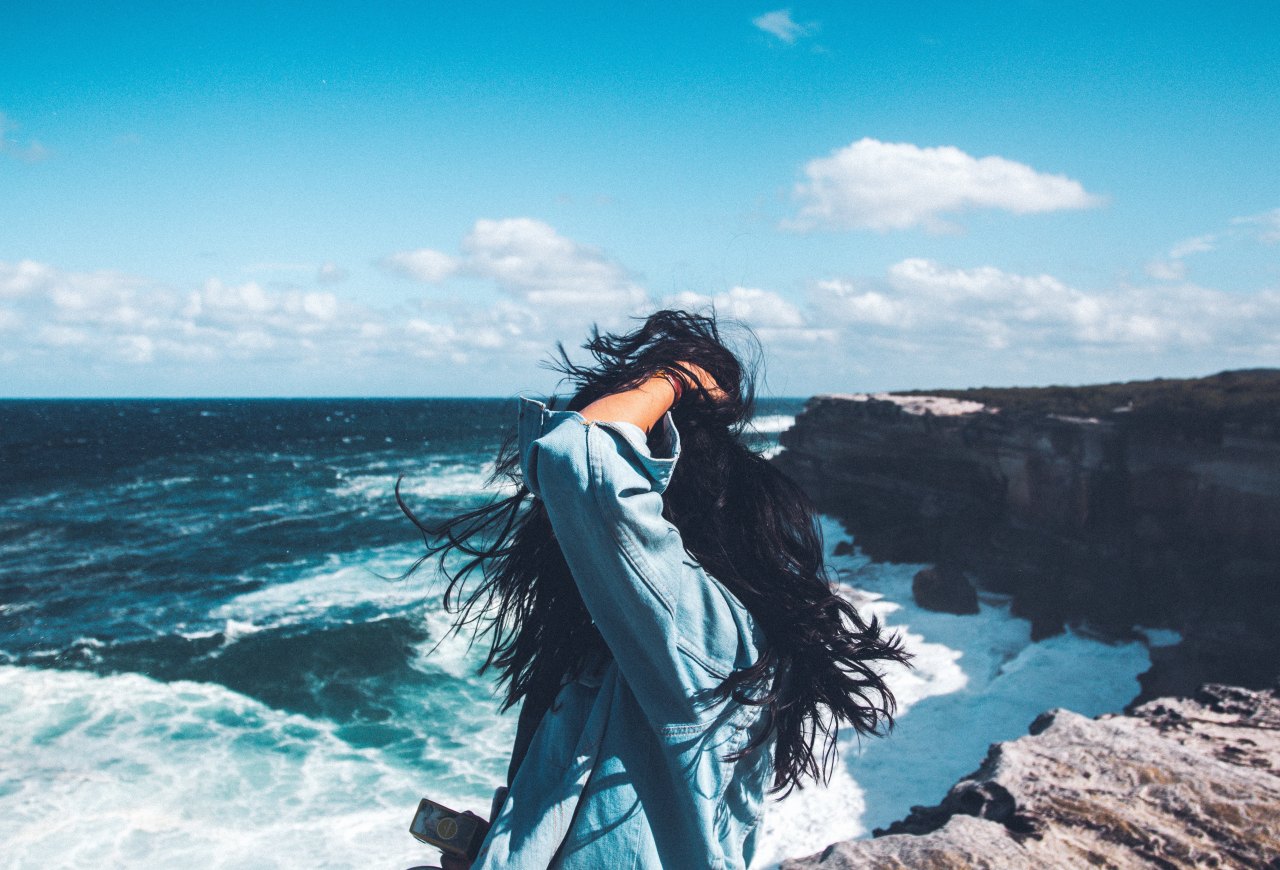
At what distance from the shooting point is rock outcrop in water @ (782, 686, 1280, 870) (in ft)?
Answer: 11.0

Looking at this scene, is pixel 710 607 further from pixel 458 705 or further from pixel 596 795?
pixel 458 705

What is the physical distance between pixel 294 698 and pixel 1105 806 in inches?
424

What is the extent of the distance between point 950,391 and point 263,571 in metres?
21.7

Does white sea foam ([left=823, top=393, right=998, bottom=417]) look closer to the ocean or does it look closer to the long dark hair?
the ocean

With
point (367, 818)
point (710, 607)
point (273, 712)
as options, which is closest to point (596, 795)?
point (710, 607)

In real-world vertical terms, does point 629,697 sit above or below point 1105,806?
above

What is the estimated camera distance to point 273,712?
10.9 meters

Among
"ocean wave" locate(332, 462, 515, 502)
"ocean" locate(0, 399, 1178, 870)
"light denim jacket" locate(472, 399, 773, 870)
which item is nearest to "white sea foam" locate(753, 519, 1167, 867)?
"ocean" locate(0, 399, 1178, 870)

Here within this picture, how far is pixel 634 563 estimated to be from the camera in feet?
4.03

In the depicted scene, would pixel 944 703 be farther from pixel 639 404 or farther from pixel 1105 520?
pixel 639 404

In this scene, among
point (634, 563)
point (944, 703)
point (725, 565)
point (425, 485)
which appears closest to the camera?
point (634, 563)

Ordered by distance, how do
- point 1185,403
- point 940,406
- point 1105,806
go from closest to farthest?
point 1105,806
point 1185,403
point 940,406

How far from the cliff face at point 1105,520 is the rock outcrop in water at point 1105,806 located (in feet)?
25.0

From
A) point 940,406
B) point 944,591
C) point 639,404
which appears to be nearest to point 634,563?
point 639,404
